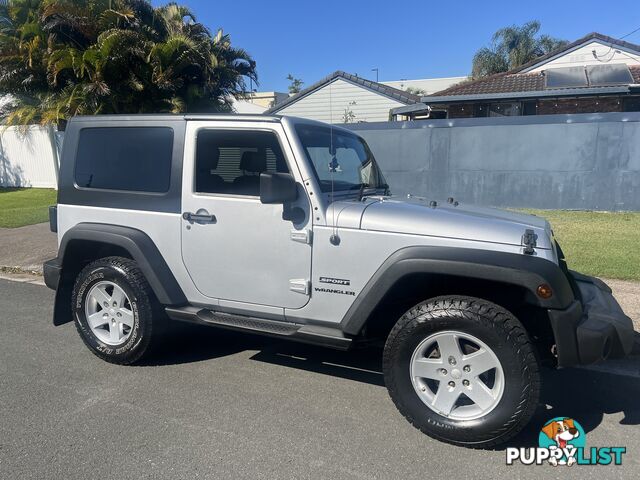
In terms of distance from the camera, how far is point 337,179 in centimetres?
388

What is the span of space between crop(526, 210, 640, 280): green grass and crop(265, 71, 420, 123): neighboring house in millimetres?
11631

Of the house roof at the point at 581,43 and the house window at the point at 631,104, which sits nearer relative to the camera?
the house window at the point at 631,104

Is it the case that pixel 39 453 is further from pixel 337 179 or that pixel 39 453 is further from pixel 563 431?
pixel 563 431

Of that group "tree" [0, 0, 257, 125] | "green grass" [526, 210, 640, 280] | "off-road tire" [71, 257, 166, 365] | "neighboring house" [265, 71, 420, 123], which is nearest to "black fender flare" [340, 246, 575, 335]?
"off-road tire" [71, 257, 166, 365]

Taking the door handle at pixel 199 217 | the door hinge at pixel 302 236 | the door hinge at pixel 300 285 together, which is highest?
the door handle at pixel 199 217

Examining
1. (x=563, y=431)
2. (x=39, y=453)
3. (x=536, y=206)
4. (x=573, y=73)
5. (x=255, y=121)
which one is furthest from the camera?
(x=573, y=73)

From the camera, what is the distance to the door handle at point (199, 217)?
149 inches

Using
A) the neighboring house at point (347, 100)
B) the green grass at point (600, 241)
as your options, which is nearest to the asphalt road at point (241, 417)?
the green grass at point (600, 241)

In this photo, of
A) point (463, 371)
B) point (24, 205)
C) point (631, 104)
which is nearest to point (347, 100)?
point (631, 104)

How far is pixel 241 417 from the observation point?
345 centimetres

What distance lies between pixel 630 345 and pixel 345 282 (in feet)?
5.84

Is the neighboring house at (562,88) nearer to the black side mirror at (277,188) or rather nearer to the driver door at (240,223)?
the driver door at (240,223)

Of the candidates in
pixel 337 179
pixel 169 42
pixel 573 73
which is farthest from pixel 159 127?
pixel 573 73

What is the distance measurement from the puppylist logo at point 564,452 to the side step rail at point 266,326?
1240 mm
